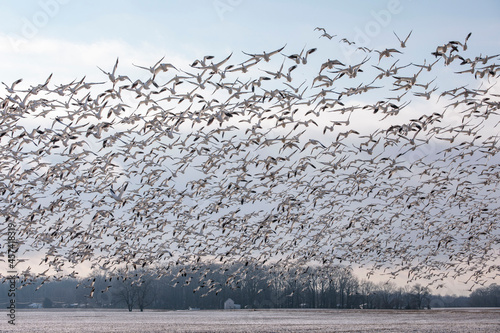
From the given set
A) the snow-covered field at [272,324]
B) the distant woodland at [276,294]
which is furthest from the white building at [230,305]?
the snow-covered field at [272,324]

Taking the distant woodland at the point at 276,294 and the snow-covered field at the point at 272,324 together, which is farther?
the distant woodland at the point at 276,294

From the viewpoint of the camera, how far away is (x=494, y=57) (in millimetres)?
20344

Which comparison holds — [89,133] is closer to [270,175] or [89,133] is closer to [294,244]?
[270,175]

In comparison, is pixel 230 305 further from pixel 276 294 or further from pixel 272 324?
pixel 272 324

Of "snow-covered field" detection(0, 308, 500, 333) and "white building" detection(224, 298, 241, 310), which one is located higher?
"snow-covered field" detection(0, 308, 500, 333)

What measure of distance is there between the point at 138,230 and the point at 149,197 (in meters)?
5.15

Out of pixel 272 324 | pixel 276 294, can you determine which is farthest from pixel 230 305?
pixel 272 324

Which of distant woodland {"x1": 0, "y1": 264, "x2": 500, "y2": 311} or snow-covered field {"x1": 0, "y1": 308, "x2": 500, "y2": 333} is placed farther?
distant woodland {"x1": 0, "y1": 264, "x2": 500, "y2": 311}

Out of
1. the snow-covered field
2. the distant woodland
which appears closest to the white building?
the distant woodland

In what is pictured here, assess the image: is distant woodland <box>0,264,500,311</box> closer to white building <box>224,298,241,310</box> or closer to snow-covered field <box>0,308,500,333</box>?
white building <box>224,298,241,310</box>

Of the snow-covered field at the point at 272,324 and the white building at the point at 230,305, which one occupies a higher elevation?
the snow-covered field at the point at 272,324

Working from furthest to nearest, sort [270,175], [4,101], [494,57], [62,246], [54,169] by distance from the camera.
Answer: [62,246] < [270,175] < [54,169] < [4,101] < [494,57]

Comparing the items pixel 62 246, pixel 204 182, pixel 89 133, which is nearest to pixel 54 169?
pixel 89 133

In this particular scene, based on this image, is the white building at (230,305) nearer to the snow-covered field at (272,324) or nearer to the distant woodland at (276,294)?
the distant woodland at (276,294)
